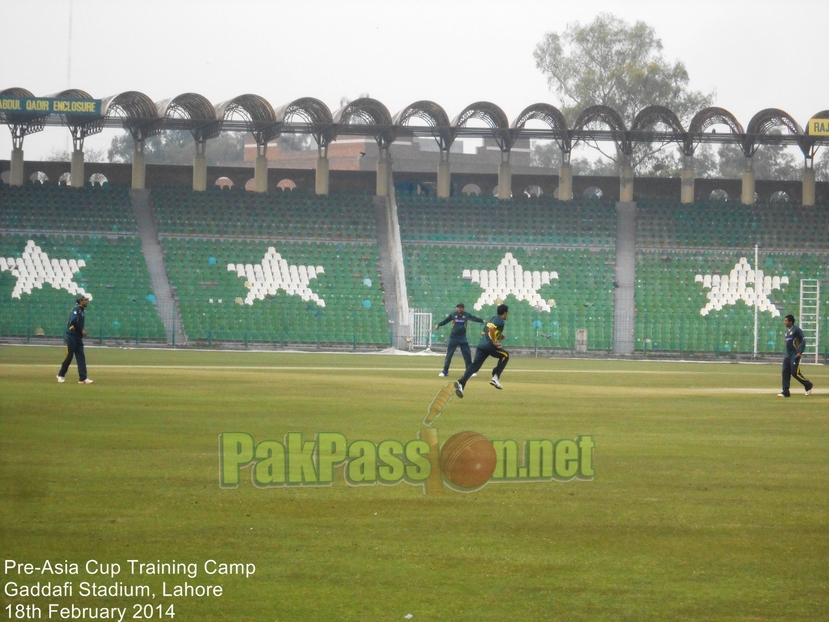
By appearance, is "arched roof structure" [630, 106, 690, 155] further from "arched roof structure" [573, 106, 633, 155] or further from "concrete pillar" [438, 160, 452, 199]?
"concrete pillar" [438, 160, 452, 199]

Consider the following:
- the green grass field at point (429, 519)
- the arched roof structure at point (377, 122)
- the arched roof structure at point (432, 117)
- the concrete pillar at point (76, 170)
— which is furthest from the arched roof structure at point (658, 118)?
the green grass field at point (429, 519)

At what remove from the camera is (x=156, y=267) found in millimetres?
49031

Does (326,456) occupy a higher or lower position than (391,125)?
lower

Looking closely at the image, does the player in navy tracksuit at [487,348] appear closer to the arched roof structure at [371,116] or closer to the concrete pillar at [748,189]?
the arched roof structure at [371,116]

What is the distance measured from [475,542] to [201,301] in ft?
131

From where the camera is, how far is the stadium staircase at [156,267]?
151 feet

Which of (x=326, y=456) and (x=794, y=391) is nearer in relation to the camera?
(x=326, y=456)

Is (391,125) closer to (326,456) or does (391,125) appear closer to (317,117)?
(317,117)

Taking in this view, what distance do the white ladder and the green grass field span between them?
28.0 m

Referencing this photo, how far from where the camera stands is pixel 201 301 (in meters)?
47.2

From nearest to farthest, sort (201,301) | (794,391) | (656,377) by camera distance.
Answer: (794,391) < (656,377) < (201,301)

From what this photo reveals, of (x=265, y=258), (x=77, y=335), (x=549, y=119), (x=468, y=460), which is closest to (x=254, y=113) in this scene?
(x=265, y=258)

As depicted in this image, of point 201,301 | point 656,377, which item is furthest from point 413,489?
point 201,301

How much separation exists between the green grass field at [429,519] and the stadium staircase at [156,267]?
27316 millimetres
